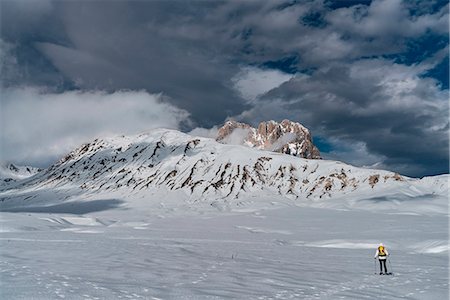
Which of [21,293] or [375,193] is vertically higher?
[375,193]

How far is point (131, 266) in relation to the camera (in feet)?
78.4

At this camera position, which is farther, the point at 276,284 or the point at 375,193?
the point at 375,193

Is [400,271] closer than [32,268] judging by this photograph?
No

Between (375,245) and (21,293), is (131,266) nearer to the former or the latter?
(21,293)

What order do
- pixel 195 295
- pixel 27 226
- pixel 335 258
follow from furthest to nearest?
1. pixel 27 226
2. pixel 335 258
3. pixel 195 295

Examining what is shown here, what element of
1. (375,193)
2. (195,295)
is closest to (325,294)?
(195,295)

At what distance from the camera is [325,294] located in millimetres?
18344

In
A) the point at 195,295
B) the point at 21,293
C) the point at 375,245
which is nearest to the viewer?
the point at 21,293

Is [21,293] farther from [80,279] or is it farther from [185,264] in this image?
[185,264]

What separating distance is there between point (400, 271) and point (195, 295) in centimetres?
1778

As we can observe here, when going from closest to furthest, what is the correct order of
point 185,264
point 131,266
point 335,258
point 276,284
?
point 276,284, point 131,266, point 185,264, point 335,258

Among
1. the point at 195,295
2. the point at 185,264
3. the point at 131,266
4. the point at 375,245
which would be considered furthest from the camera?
the point at 375,245

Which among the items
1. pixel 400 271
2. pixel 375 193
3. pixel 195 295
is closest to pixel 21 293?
pixel 195 295

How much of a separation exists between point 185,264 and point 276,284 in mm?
8126
